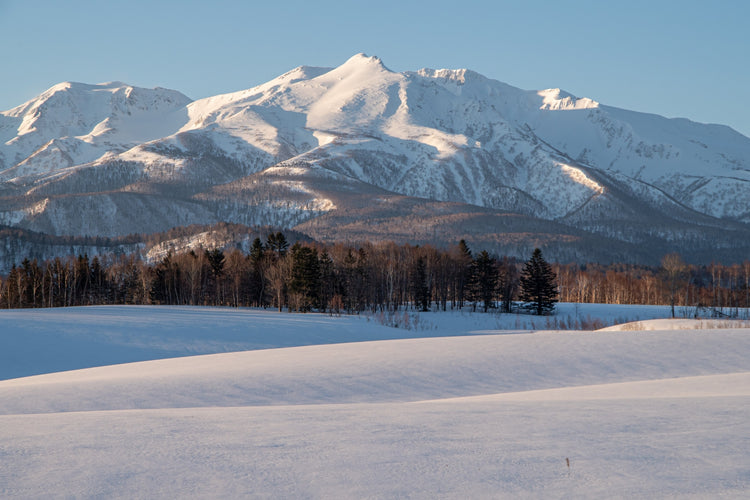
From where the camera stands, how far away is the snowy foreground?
21.9 ft

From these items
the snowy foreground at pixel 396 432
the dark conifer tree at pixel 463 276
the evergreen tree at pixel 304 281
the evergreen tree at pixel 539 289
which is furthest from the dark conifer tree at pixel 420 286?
the snowy foreground at pixel 396 432

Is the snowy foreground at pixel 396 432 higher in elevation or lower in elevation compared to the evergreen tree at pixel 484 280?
lower

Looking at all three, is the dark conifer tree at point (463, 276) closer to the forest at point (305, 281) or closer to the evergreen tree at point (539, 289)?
the forest at point (305, 281)

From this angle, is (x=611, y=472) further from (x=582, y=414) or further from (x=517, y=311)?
(x=517, y=311)

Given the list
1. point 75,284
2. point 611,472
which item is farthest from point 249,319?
point 75,284

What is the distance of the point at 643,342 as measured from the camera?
23484 millimetres

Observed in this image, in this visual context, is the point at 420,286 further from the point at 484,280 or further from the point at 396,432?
the point at 396,432

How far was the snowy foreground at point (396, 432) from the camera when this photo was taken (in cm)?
669

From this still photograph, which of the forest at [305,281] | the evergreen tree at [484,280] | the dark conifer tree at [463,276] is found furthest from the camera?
the dark conifer tree at [463,276]

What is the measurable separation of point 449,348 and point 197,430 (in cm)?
1589

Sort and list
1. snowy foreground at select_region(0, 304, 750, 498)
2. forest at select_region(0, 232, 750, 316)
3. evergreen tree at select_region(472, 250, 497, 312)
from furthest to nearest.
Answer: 1. evergreen tree at select_region(472, 250, 497, 312)
2. forest at select_region(0, 232, 750, 316)
3. snowy foreground at select_region(0, 304, 750, 498)

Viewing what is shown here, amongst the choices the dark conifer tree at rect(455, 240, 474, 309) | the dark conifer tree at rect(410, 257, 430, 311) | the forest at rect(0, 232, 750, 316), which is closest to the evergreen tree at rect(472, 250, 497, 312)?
the forest at rect(0, 232, 750, 316)

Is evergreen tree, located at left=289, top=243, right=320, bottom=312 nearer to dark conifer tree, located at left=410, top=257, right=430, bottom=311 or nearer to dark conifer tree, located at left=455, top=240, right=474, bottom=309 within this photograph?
dark conifer tree, located at left=410, top=257, right=430, bottom=311

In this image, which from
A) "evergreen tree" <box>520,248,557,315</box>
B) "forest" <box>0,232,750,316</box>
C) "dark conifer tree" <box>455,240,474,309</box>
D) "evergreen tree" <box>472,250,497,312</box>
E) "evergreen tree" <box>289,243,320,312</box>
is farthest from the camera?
"dark conifer tree" <box>455,240,474,309</box>
